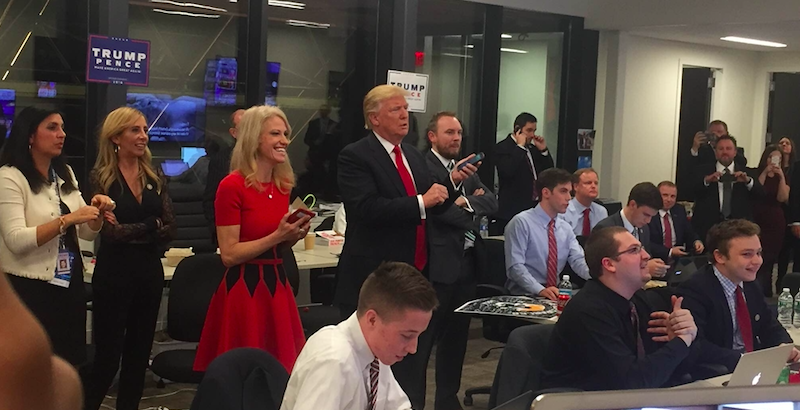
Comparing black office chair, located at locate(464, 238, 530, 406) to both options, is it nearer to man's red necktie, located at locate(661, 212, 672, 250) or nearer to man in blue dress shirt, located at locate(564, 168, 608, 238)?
man in blue dress shirt, located at locate(564, 168, 608, 238)

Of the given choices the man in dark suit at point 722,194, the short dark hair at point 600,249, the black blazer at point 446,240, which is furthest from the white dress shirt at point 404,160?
the man in dark suit at point 722,194

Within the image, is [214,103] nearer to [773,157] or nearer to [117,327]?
[117,327]

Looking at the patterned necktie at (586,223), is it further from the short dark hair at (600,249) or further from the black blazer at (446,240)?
the short dark hair at (600,249)

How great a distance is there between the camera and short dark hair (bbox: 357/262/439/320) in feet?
7.96

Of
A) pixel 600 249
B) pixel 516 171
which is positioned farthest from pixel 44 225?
pixel 516 171

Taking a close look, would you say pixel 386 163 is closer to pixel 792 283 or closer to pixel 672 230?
pixel 792 283

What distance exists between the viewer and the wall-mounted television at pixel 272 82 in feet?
26.9

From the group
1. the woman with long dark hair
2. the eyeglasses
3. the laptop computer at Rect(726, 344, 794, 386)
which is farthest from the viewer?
the woman with long dark hair

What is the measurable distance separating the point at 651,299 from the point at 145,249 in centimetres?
220

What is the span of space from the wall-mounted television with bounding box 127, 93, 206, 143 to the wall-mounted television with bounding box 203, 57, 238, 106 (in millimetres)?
105

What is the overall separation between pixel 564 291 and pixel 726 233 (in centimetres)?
112

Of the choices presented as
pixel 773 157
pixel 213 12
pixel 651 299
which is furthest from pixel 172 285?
pixel 773 157

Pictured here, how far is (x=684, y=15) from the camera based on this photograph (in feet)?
31.8

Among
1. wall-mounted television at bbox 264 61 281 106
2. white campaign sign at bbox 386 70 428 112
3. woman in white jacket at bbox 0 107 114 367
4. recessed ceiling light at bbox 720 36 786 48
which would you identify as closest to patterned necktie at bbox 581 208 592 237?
white campaign sign at bbox 386 70 428 112
